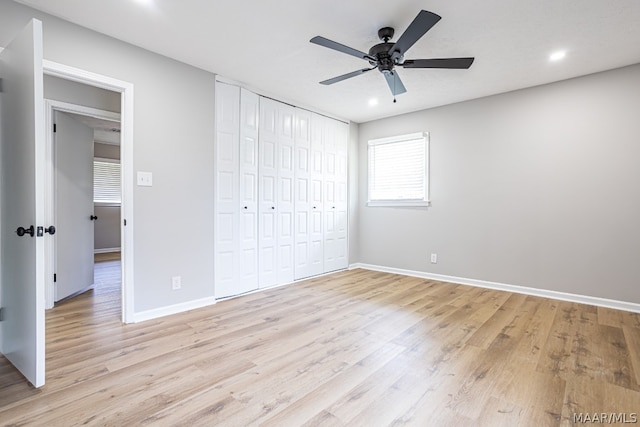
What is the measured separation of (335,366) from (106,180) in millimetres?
7410

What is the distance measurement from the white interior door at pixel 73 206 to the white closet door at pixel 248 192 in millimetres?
2015

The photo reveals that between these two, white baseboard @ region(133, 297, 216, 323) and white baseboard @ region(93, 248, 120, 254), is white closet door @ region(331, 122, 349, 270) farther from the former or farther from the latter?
white baseboard @ region(93, 248, 120, 254)

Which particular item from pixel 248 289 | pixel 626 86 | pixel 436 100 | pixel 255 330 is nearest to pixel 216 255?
pixel 248 289

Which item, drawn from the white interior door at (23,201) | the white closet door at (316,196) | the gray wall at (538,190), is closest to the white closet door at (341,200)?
the white closet door at (316,196)

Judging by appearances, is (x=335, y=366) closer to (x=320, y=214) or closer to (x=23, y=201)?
(x=23, y=201)

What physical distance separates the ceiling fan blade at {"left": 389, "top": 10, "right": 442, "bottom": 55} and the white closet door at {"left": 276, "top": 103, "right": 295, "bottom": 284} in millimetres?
2128

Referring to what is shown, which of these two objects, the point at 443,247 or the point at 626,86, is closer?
the point at 626,86

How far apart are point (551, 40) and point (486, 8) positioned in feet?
2.97

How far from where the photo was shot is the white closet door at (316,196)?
475 centimetres

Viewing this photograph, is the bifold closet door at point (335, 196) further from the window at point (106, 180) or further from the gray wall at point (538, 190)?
the window at point (106, 180)

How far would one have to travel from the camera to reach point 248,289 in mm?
3881

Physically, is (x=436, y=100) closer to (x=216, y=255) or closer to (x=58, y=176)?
(x=216, y=255)

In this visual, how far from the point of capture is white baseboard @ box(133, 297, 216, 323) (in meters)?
2.90

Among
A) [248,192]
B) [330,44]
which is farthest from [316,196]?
[330,44]
